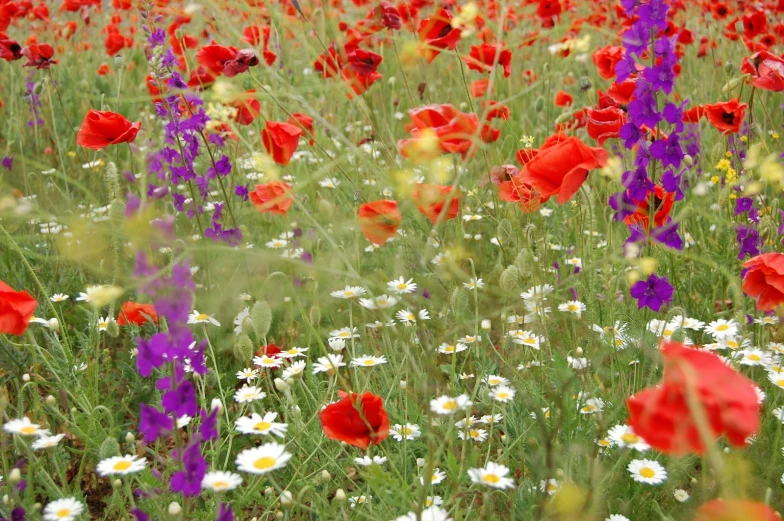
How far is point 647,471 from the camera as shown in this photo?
1.24 m

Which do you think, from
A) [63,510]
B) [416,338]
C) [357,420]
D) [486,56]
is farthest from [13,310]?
[486,56]

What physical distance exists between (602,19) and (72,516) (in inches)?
178

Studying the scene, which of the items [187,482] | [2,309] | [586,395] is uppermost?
[2,309]

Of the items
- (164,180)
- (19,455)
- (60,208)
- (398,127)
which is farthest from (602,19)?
(19,455)

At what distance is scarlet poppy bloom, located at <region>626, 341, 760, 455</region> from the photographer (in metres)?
0.67

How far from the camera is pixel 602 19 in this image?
4773 mm

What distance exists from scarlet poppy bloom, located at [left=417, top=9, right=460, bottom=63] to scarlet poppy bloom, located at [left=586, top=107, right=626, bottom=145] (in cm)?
38

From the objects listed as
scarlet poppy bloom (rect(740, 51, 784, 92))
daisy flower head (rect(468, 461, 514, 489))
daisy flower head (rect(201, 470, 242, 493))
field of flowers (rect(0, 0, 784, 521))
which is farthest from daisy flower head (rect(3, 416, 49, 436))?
scarlet poppy bloom (rect(740, 51, 784, 92))

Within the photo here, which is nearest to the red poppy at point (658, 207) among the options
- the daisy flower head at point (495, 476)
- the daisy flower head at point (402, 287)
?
the daisy flower head at point (402, 287)

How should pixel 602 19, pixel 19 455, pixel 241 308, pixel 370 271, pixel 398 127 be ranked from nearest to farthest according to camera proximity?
1. pixel 19 455
2. pixel 241 308
3. pixel 370 271
4. pixel 398 127
5. pixel 602 19

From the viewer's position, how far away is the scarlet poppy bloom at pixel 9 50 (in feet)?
8.11

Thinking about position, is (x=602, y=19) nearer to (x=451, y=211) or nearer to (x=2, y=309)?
(x=451, y=211)

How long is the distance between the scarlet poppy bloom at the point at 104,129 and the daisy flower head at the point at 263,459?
1.07 metres

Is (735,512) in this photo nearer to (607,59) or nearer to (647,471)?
(647,471)
